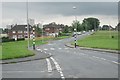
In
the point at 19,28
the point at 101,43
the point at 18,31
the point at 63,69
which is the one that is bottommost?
the point at 101,43

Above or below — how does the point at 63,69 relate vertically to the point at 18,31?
below

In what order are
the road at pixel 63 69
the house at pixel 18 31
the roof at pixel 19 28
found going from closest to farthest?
the road at pixel 63 69 → the house at pixel 18 31 → the roof at pixel 19 28

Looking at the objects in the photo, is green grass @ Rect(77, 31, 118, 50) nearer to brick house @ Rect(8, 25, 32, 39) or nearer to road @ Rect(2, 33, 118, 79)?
road @ Rect(2, 33, 118, 79)

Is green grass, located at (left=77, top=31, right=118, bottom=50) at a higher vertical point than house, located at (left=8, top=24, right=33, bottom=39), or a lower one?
lower

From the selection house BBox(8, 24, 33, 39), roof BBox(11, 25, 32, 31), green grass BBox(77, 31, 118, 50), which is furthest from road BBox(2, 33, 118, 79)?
roof BBox(11, 25, 32, 31)

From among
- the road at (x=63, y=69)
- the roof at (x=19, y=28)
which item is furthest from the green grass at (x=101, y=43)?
the roof at (x=19, y=28)

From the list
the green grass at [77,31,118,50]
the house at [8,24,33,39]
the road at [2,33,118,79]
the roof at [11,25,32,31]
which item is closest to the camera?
the road at [2,33,118,79]

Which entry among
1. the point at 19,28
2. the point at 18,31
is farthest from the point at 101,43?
the point at 19,28

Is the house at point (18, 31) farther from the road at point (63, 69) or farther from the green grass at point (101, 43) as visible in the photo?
the road at point (63, 69)

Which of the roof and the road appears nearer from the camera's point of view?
the road

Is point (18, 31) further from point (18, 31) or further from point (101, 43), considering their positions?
point (101, 43)

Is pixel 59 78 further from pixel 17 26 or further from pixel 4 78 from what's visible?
pixel 17 26

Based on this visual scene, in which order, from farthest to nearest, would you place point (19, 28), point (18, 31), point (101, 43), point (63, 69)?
1. point (19, 28)
2. point (18, 31)
3. point (101, 43)
4. point (63, 69)

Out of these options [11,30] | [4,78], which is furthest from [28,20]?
[11,30]
